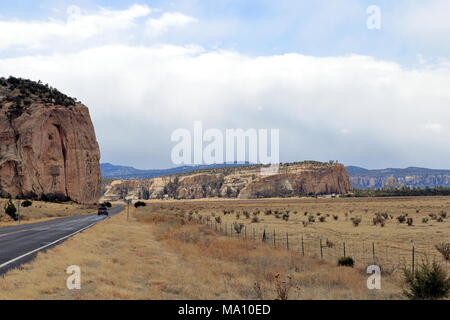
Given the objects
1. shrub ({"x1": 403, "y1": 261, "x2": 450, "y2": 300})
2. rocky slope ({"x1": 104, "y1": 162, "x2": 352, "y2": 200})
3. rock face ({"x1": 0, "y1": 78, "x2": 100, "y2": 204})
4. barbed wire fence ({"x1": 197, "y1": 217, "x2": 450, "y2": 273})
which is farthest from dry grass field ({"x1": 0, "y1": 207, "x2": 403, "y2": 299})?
rocky slope ({"x1": 104, "y1": 162, "x2": 352, "y2": 200})

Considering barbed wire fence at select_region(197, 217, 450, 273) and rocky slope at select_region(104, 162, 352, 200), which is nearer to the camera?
barbed wire fence at select_region(197, 217, 450, 273)

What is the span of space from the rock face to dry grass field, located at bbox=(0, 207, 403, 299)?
62.2 m

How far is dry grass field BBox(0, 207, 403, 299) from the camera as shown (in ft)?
35.7

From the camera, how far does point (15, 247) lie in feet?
67.9

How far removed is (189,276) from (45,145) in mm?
74381

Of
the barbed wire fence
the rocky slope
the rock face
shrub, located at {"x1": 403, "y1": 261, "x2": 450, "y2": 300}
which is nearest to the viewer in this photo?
shrub, located at {"x1": 403, "y1": 261, "x2": 450, "y2": 300}

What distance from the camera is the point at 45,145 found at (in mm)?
80438

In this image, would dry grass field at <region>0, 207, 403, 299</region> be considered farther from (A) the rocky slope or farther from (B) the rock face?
(A) the rocky slope

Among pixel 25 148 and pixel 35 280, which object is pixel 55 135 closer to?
pixel 25 148

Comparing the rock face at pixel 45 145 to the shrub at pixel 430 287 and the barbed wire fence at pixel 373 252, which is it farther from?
the shrub at pixel 430 287

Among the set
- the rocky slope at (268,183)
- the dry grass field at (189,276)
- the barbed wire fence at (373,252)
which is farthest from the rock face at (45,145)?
the rocky slope at (268,183)

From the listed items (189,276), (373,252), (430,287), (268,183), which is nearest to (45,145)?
(189,276)
